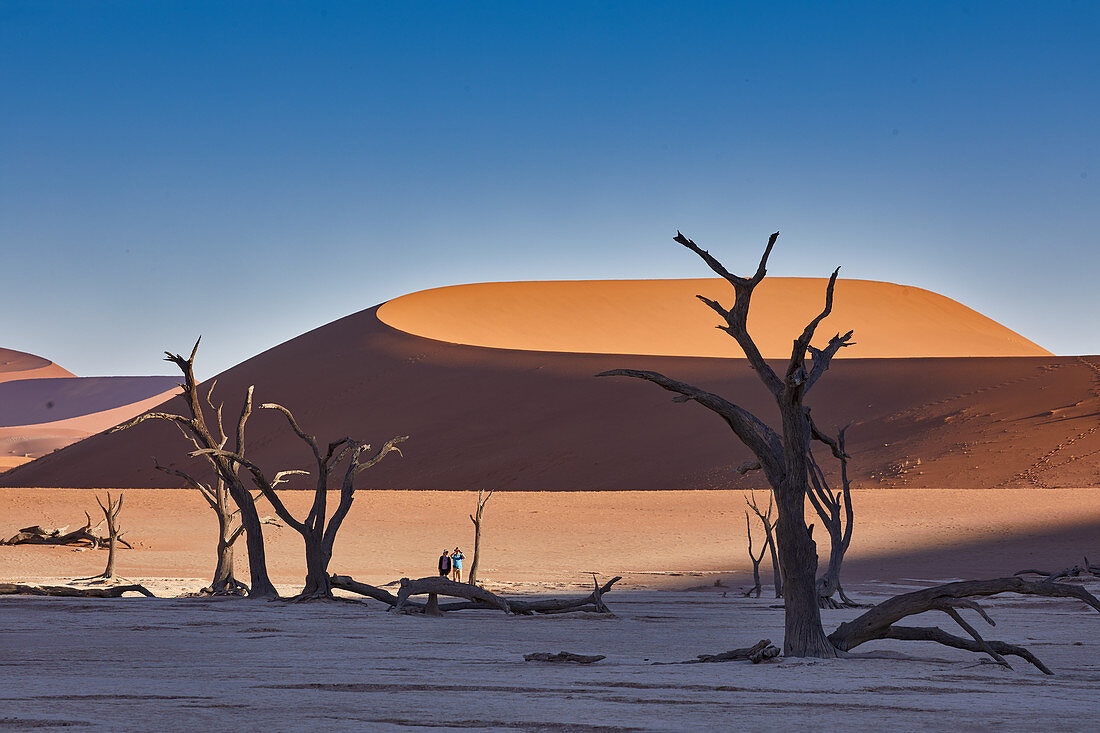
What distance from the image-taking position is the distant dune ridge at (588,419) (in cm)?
4728

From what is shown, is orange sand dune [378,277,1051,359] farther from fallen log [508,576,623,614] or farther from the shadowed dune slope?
the shadowed dune slope

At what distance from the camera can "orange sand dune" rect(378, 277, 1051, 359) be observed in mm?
92875

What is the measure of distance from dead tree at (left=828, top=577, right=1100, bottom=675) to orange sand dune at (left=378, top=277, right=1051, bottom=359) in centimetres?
7491

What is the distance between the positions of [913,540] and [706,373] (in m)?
33.9

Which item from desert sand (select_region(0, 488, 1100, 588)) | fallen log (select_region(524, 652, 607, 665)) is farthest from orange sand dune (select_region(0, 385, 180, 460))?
fallen log (select_region(524, 652, 607, 665))

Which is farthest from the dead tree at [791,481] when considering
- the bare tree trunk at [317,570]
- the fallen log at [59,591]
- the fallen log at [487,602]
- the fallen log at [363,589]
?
the fallen log at [59,591]

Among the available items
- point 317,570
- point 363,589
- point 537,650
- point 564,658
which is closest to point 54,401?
point 317,570

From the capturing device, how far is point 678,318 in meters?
100

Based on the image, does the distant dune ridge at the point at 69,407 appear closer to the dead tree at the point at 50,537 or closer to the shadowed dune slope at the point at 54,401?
the shadowed dune slope at the point at 54,401

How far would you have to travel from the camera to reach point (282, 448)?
63.8 metres

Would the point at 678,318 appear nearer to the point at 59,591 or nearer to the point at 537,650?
the point at 59,591

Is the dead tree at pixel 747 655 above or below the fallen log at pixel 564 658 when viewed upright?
above

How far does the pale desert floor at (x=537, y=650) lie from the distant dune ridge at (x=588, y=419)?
15261mm

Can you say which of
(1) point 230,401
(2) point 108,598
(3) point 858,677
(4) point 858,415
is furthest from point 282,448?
(3) point 858,677
